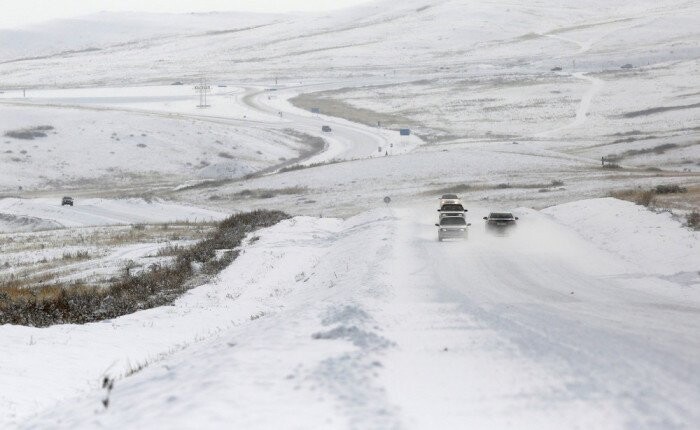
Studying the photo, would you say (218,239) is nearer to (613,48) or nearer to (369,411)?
(369,411)

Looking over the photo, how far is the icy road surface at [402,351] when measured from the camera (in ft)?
30.1

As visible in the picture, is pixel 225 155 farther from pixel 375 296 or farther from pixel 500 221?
pixel 375 296

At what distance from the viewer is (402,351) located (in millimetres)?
12156

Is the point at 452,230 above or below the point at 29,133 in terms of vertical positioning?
below

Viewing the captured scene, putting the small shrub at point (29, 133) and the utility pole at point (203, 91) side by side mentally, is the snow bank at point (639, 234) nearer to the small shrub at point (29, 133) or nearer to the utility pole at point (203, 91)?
the small shrub at point (29, 133)

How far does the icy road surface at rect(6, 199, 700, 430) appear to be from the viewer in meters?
9.18

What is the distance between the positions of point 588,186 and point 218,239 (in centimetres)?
3033

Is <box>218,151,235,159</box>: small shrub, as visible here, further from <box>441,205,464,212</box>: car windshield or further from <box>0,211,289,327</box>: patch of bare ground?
<box>0,211,289,327</box>: patch of bare ground

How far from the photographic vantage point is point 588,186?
55.7 metres

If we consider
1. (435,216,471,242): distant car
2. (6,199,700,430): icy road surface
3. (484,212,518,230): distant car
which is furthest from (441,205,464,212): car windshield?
(6,199,700,430): icy road surface

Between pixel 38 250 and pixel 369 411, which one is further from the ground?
pixel 369 411

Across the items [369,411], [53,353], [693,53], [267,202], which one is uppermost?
[693,53]

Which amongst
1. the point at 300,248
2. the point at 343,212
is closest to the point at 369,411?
the point at 300,248

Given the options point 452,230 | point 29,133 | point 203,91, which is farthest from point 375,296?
point 203,91
